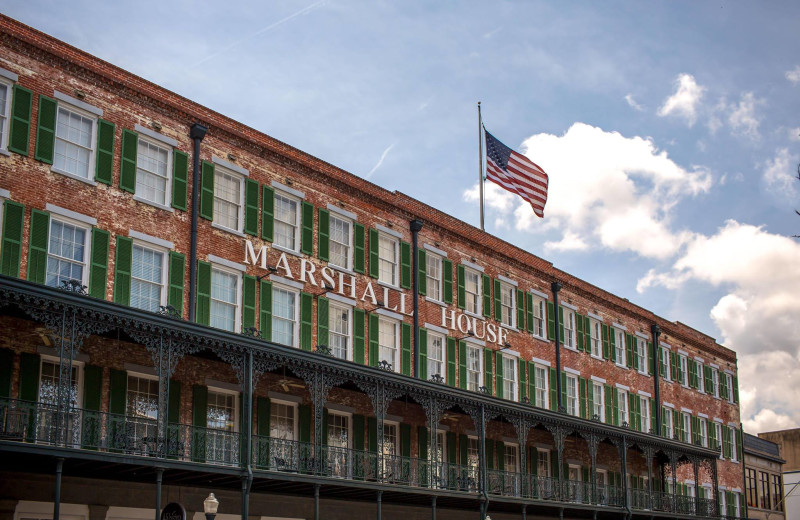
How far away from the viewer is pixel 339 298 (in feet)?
98.2

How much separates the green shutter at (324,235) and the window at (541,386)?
40.3 feet

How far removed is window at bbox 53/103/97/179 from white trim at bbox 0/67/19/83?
49.0 inches

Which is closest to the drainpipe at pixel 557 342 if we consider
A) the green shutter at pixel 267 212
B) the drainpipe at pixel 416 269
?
the drainpipe at pixel 416 269

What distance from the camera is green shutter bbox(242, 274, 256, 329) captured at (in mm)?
26922

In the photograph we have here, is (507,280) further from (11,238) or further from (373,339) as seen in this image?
(11,238)

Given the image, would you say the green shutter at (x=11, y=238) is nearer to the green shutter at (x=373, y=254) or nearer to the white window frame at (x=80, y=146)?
the white window frame at (x=80, y=146)

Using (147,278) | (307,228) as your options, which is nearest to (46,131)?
(147,278)

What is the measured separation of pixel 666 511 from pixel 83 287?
28.1 metres

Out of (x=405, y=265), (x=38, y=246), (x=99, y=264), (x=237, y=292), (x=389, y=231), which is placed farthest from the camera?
(x=405, y=265)

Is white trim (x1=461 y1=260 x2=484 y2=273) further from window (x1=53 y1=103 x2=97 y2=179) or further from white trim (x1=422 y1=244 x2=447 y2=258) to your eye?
window (x1=53 y1=103 x2=97 y2=179)

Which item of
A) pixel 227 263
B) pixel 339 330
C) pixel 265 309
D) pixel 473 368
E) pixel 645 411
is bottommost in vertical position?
pixel 645 411

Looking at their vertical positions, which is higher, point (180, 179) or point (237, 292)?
point (180, 179)

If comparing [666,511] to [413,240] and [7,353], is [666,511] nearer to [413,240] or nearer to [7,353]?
[413,240]

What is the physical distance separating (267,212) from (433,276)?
8175mm
